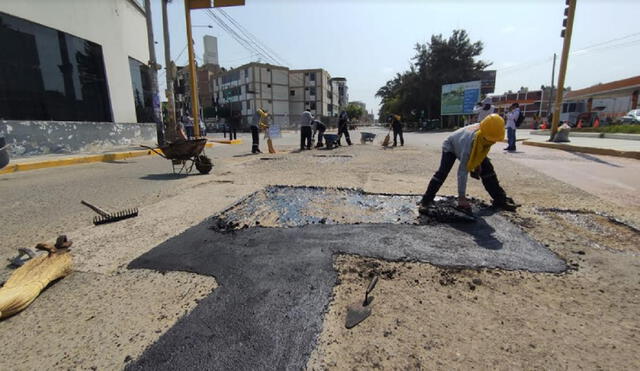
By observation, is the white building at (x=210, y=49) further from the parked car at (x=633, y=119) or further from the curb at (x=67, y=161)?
the parked car at (x=633, y=119)

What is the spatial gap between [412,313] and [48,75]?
12.5m

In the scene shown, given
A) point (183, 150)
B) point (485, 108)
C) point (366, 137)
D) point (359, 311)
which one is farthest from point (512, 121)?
point (359, 311)

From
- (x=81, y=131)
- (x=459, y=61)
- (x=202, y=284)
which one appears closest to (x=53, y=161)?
(x=81, y=131)

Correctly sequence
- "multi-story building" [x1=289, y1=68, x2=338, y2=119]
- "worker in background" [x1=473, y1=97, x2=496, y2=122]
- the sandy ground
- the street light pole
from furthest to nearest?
"multi-story building" [x1=289, y1=68, x2=338, y2=119] → the street light pole → "worker in background" [x1=473, y1=97, x2=496, y2=122] → the sandy ground

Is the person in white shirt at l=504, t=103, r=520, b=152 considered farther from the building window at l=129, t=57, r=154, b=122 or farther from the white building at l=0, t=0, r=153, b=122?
the white building at l=0, t=0, r=153, b=122

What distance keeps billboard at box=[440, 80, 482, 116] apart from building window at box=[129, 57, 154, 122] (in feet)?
96.3

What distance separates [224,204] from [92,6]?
11.9 meters

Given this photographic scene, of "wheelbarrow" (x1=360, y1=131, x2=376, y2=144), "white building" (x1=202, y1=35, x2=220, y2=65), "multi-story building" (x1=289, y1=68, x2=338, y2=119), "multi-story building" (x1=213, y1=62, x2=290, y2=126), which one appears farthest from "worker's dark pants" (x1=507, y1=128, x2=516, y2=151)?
"white building" (x1=202, y1=35, x2=220, y2=65)

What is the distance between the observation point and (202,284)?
2137 mm

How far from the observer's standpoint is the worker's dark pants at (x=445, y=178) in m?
3.72

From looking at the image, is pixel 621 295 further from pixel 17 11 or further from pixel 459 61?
pixel 459 61

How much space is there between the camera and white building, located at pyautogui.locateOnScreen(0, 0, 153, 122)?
27.7 ft

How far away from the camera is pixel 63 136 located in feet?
31.9

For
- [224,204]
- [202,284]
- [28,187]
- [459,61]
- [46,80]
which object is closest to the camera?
[202,284]
